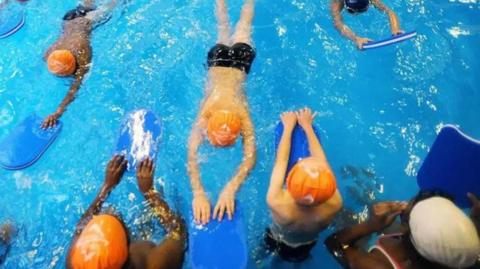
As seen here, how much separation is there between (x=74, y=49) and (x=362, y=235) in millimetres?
3986

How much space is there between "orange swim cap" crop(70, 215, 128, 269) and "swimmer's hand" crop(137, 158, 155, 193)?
101cm

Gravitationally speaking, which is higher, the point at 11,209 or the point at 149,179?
the point at 149,179

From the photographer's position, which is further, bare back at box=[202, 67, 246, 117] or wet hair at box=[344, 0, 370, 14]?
wet hair at box=[344, 0, 370, 14]

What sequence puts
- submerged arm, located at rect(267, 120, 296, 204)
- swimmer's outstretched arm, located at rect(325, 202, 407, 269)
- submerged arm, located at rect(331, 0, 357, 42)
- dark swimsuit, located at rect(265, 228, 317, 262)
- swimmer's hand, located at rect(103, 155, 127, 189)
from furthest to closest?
submerged arm, located at rect(331, 0, 357, 42) < swimmer's hand, located at rect(103, 155, 127, 189) < dark swimsuit, located at rect(265, 228, 317, 262) < submerged arm, located at rect(267, 120, 296, 204) < swimmer's outstretched arm, located at rect(325, 202, 407, 269)

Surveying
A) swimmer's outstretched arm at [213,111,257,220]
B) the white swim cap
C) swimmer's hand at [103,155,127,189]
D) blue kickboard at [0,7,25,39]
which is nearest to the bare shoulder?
the white swim cap

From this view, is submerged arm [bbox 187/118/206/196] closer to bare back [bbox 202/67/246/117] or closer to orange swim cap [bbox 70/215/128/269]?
bare back [bbox 202/67/246/117]

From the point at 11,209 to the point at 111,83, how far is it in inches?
74.2

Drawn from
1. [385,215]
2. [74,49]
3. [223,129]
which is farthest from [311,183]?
[74,49]

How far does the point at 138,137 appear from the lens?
404 centimetres

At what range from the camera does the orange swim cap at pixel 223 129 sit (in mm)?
3430

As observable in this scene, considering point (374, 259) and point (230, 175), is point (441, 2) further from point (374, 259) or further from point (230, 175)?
point (374, 259)

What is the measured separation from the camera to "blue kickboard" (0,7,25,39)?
231 inches

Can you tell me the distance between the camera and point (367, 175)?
430 centimetres

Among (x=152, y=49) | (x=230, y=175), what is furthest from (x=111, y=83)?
(x=230, y=175)
